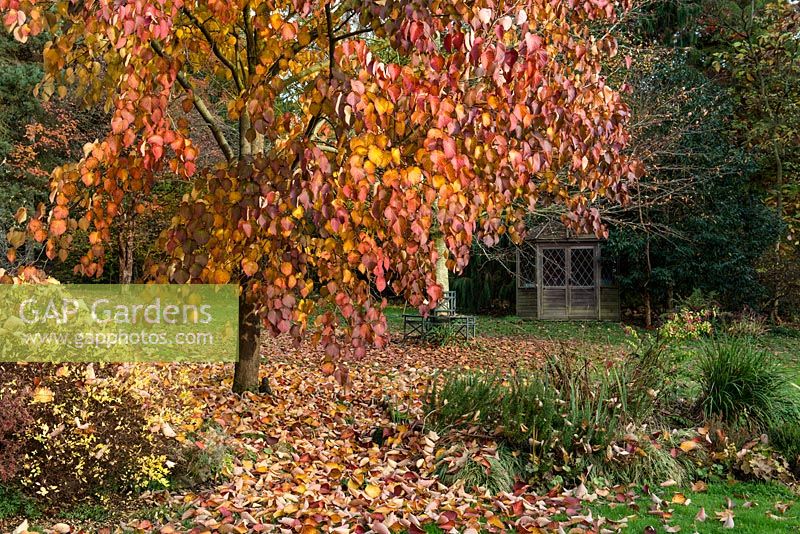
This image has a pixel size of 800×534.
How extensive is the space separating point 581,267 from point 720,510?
12275 mm

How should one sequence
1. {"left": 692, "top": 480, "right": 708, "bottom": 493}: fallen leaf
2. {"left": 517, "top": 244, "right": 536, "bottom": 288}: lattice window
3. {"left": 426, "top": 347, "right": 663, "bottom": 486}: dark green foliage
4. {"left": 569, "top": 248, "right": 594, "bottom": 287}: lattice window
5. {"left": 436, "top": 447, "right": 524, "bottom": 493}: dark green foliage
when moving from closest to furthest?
{"left": 436, "top": 447, "right": 524, "bottom": 493}: dark green foliage → {"left": 692, "top": 480, "right": 708, "bottom": 493}: fallen leaf → {"left": 426, "top": 347, "right": 663, "bottom": 486}: dark green foliage → {"left": 569, "top": 248, "right": 594, "bottom": 287}: lattice window → {"left": 517, "top": 244, "right": 536, "bottom": 288}: lattice window

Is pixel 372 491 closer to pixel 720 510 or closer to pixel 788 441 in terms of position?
pixel 720 510

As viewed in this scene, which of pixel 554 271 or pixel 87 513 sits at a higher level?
pixel 554 271

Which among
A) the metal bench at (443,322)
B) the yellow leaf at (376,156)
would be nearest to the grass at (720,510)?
the yellow leaf at (376,156)

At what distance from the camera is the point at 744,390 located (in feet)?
15.9

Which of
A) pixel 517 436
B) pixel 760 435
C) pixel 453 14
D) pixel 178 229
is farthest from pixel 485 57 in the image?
pixel 760 435

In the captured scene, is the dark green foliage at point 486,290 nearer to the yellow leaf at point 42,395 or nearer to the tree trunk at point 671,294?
the tree trunk at point 671,294

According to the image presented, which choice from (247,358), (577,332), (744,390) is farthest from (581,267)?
(247,358)

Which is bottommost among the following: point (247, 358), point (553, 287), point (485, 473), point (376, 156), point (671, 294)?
point (485, 473)

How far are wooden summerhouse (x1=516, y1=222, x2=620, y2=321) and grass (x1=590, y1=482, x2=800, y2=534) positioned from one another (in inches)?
446

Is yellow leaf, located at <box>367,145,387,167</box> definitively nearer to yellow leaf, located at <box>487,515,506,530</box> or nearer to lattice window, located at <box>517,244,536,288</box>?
yellow leaf, located at <box>487,515,506,530</box>

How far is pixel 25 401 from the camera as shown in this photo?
3309 mm

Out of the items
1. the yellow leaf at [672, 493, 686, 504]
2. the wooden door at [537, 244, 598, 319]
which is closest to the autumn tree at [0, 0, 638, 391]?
the yellow leaf at [672, 493, 686, 504]

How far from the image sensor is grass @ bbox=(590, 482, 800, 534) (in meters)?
3.32
